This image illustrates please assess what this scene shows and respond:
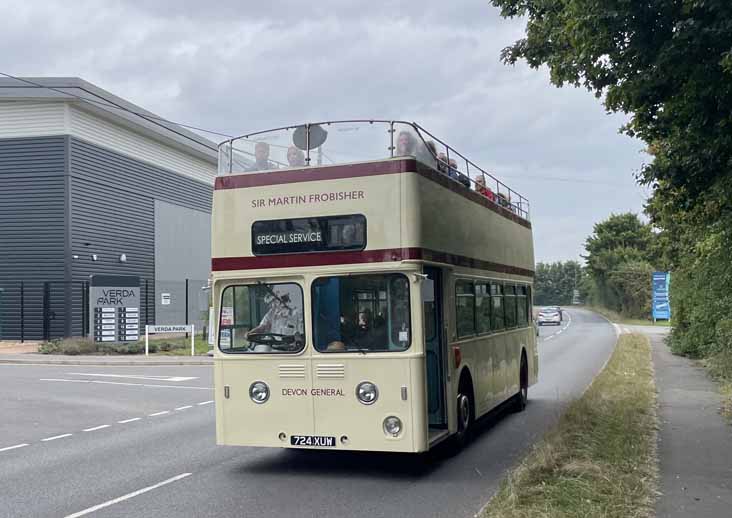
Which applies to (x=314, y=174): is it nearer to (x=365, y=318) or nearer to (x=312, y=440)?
(x=365, y=318)

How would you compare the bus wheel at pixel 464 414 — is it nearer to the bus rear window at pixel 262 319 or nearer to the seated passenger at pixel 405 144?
the bus rear window at pixel 262 319

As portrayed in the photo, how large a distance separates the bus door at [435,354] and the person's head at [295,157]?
1.83 m

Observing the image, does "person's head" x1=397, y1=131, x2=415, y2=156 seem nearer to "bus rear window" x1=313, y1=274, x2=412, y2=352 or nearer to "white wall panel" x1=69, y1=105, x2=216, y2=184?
"bus rear window" x1=313, y1=274, x2=412, y2=352

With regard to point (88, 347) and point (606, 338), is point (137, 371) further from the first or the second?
point (606, 338)

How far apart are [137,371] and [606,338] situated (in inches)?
985

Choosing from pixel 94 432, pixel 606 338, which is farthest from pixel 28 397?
pixel 606 338

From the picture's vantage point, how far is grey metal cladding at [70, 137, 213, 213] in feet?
119

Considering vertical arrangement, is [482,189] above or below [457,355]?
above

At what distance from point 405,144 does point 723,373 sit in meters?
12.0

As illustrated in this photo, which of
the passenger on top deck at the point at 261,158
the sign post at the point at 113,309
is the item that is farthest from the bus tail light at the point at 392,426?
the sign post at the point at 113,309

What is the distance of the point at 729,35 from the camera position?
25.7ft

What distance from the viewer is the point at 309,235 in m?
9.13

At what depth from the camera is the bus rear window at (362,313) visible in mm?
8805

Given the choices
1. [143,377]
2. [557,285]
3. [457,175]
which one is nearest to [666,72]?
[457,175]
